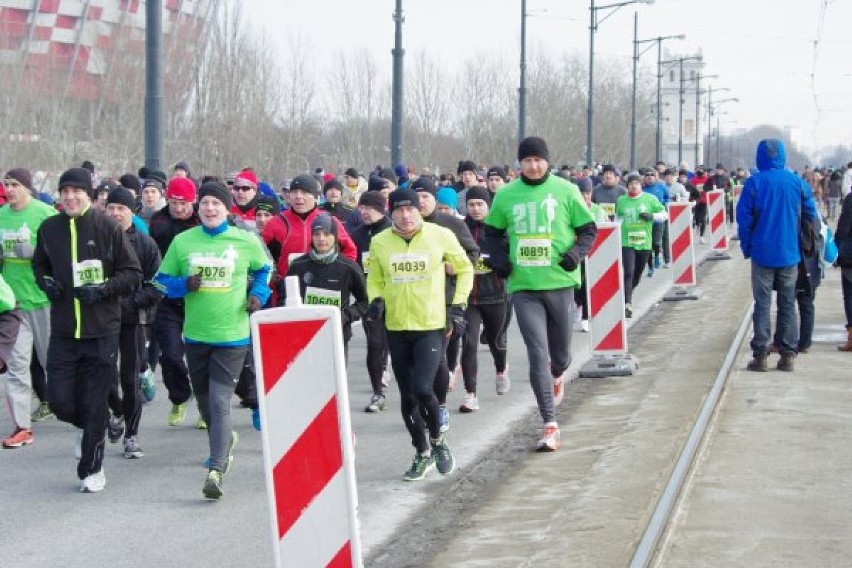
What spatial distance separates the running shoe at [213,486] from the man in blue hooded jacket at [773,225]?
19.7 ft

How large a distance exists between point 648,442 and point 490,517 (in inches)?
93.5

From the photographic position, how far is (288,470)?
588 cm

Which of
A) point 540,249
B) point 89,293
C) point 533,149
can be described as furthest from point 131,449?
point 533,149

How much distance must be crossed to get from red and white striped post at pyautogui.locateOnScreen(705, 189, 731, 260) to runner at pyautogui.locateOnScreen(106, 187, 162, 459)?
73.3 feet

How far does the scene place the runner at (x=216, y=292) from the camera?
9289 mm

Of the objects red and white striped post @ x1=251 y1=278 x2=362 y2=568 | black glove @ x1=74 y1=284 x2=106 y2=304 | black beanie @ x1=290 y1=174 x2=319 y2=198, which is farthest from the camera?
black beanie @ x1=290 y1=174 x2=319 y2=198

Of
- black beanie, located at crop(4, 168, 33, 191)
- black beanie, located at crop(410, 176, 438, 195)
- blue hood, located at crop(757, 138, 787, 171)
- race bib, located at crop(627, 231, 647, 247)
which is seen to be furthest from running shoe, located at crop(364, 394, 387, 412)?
race bib, located at crop(627, 231, 647, 247)

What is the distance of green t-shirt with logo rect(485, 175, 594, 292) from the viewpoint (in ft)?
33.7

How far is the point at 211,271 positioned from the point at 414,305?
1222mm

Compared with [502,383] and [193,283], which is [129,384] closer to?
[193,283]

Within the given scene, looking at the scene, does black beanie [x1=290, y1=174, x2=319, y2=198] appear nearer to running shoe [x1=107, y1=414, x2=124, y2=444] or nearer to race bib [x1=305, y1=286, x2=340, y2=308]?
race bib [x1=305, y1=286, x2=340, y2=308]

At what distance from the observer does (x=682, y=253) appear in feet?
73.3

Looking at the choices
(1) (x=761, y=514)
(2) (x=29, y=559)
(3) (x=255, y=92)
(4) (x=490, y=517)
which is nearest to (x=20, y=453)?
(2) (x=29, y=559)

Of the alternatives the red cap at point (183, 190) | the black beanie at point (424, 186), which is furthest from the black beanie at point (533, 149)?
the red cap at point (183, 190)
